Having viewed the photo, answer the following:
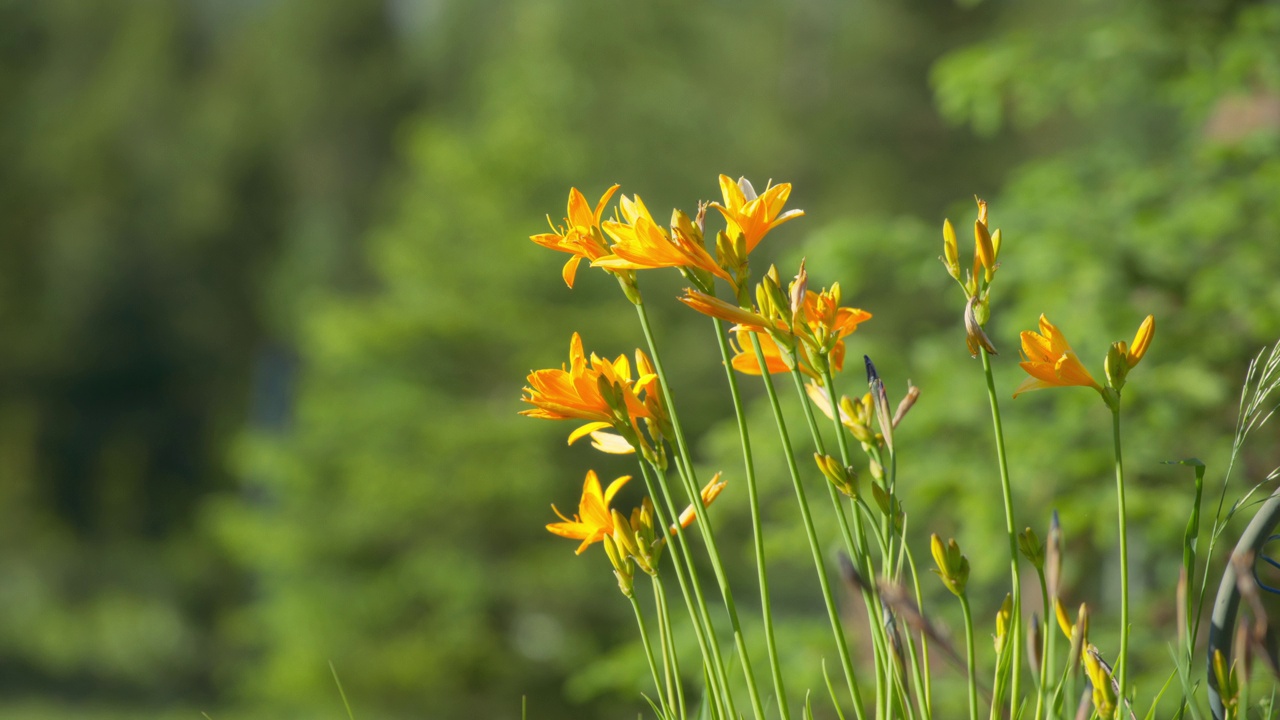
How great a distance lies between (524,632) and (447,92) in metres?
10.0

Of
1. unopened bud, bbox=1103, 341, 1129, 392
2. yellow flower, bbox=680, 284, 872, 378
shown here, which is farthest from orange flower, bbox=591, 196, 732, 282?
unopened bud, bbox=1103, 341, 1129, 392

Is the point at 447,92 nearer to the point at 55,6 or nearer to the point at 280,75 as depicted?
the point at 280,75

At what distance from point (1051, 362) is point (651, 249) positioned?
0.28 metres

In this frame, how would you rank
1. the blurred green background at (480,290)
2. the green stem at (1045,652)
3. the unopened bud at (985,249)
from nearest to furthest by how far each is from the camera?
the green stem at (1045,652), the unopened bud at (985,249), the blurred green background at (480,290)

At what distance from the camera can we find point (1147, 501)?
265cm

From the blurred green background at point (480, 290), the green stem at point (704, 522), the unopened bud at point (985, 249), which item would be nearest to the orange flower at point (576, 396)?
the green stem at point (704, 522)

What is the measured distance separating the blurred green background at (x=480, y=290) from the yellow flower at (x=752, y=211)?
6.64 ft

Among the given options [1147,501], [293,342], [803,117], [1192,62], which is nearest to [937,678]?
[1147,501]

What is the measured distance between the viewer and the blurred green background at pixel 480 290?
2920 millimetres

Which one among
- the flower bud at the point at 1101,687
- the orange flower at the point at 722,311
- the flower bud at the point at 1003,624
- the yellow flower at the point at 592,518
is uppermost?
the orange flower at the point at 722,311

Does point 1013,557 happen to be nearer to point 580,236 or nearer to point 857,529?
point 857,529

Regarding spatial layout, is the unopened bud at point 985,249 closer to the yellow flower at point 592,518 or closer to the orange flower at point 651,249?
the orange flower at point 651,249

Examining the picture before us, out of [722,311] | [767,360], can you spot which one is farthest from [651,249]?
[767,360]

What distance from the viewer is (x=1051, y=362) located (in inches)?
31.0
